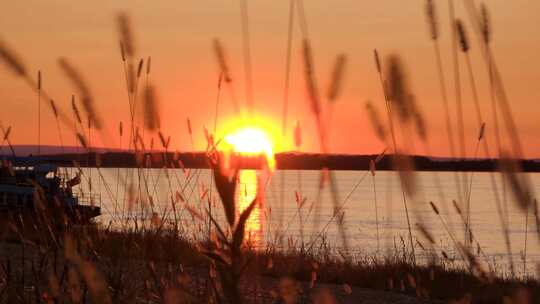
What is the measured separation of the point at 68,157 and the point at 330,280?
6654 millimetres

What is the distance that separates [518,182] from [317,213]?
1.94m

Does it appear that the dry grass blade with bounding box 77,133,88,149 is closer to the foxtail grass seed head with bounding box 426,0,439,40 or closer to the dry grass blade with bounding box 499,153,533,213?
the foxtail grass seed head with bounding box 426,0,439,40

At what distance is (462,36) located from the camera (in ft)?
9.26

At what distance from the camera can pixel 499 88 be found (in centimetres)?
244

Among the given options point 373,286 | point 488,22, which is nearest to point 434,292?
point 373,286

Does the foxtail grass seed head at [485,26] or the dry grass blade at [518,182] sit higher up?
the foxtail grass seed head at [485,26]

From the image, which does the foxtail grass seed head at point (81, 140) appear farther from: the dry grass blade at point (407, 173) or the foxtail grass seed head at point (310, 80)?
the dry grass blade at point (407, 173)

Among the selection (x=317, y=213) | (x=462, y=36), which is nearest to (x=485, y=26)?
(x=462, y=36)

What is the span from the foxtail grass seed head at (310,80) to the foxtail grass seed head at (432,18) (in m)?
0.42

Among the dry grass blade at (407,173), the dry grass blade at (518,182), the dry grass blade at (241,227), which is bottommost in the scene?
the dry grass blade at (241,227)

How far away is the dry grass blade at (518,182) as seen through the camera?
201 centimetres

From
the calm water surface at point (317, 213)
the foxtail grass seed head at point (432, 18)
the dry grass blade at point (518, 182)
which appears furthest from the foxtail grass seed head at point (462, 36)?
the dry grass blade at point (518, 182)

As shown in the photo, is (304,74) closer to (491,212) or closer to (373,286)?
Result: (373,286)

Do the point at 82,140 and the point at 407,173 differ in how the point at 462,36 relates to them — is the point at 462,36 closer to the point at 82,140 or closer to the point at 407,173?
the point at 407,173
